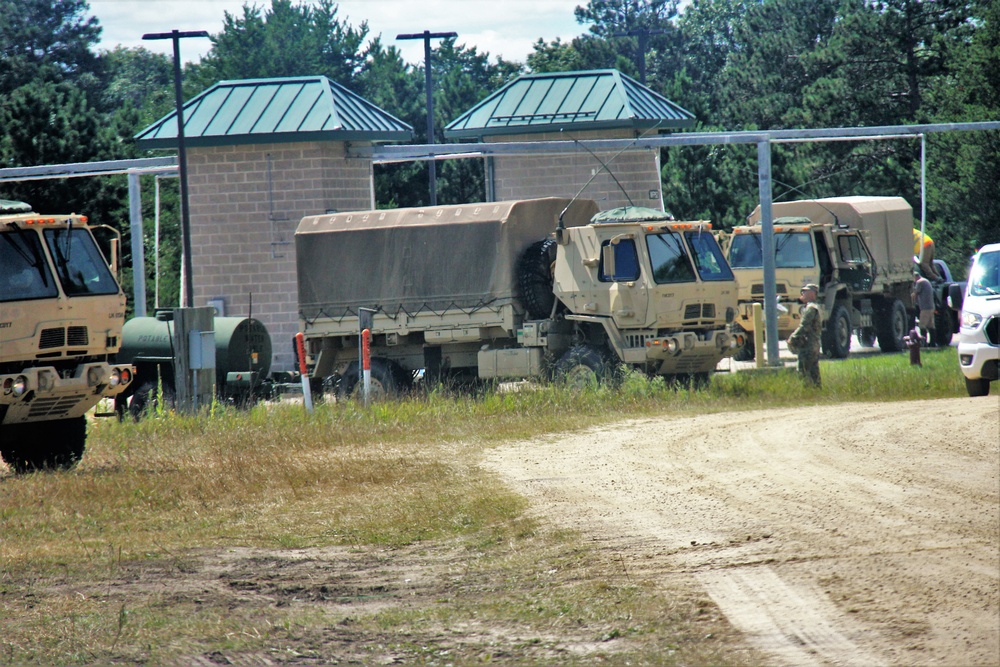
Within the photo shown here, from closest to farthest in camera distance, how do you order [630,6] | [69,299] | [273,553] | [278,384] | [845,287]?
[273,553] → [69,299] → [278,384] → [845,287] → [630,6]

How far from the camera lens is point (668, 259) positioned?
65.5ft

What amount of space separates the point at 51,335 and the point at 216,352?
7538 mm

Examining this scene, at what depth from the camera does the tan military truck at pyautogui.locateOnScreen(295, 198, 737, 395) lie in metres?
19.8

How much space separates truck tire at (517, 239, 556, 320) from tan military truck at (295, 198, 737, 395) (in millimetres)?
22

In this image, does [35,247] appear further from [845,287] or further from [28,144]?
[28,144]

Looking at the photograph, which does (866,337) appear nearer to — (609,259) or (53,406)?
(609,259)

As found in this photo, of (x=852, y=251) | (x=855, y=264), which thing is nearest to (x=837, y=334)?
(x=855, y=264)

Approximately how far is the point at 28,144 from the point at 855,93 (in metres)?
27.5

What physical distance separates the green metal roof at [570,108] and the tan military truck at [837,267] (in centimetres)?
443

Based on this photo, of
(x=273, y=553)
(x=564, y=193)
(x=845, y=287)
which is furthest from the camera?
(x=564, y=193)

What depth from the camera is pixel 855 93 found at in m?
46.6

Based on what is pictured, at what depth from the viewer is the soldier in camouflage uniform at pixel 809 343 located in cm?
1855

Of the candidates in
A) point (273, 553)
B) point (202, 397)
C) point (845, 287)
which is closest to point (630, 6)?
point (845, 287)

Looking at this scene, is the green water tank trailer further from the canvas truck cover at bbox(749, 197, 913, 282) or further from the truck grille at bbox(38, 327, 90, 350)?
the canvas truck cover at bbox(749, 197, 913, 282)
